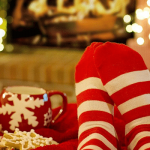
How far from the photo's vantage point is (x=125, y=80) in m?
0.65

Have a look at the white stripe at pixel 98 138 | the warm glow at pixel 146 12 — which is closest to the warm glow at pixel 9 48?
the warm glow at pixel 146 12

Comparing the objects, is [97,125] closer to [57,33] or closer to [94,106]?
[94,106]

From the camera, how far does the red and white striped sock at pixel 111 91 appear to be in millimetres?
582

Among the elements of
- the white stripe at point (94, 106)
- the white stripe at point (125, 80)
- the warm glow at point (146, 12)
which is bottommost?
the white stripe at point (94, 106)

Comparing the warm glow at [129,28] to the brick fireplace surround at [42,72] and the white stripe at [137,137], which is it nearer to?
the brick fireplace surround at [42,72]

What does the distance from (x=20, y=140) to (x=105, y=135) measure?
0.17 meters

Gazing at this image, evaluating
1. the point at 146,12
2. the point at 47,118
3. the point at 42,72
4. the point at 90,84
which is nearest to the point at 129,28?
the point at 146,12

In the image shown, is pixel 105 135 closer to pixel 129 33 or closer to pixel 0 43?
pixel 129 33

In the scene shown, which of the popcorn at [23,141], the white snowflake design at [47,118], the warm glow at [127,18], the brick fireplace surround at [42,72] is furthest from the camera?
the warm glow at [127,18]

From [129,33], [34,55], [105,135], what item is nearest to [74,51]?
[34,55]

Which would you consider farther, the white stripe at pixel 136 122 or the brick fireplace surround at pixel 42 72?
the brick fireplace surround at pixel 42 72

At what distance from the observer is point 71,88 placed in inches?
71.9

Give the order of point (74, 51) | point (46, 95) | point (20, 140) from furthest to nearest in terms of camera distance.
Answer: point (74, 51) → point (46, 95) → point (20, 140)

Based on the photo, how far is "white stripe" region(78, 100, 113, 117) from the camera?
0.64 metres
